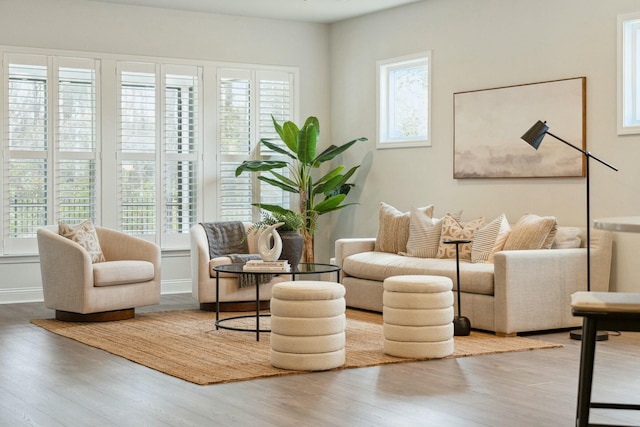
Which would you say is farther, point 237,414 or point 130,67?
point 130,67

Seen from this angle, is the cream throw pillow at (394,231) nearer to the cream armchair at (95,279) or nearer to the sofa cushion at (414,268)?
the sofa cushion at (414,268)

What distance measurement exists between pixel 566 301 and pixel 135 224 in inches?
162

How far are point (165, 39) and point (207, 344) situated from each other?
12.9ft

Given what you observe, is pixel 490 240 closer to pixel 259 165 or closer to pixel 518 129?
pixel 518 129

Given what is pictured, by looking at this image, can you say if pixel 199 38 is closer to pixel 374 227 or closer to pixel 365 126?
pixel 365 126

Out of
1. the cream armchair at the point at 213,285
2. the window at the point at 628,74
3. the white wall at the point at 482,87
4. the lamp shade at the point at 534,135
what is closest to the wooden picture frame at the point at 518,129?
the white wall at the point at 482,87

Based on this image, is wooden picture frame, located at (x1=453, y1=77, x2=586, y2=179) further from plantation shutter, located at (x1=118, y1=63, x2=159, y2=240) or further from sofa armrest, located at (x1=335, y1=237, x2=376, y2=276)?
plantation shutter, located at (x1=118, y1=63, x2=159, y2=240)

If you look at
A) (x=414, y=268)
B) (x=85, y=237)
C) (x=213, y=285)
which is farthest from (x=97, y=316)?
(x=414, y=268)

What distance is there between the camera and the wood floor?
3.93 m

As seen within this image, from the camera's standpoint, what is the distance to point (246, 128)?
9258mm

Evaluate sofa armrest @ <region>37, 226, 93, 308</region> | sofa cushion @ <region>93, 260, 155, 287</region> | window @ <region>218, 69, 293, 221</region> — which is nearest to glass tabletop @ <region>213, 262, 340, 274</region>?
sofa cushion @ <region>93, 260, 155, 287</region>

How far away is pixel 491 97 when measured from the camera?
7641 mm

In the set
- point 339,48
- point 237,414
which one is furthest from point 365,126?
point 237,414

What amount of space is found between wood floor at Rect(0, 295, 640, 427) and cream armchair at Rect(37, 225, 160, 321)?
1107 millimetres
